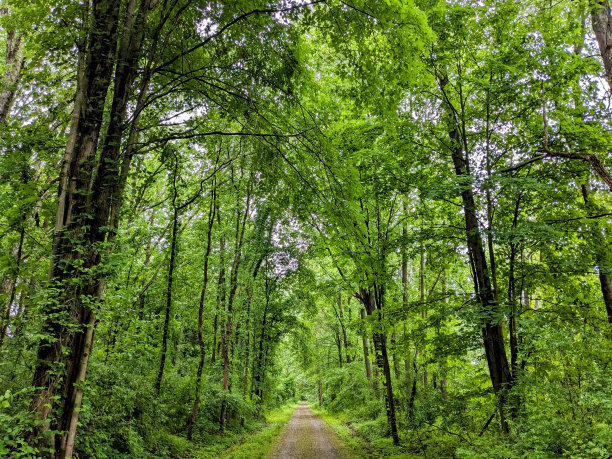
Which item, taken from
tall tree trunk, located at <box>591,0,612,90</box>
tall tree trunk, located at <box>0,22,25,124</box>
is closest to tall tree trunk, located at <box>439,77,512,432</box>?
tall tree trunk, located at <box>591,0,612,90</box>

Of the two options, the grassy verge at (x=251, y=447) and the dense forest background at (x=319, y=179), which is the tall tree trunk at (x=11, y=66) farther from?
the grassy verge at (x=251, y=447)

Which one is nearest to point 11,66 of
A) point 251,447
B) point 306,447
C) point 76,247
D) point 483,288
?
point 76,247

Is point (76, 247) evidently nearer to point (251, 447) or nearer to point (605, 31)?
point (605, 31)

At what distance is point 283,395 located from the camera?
3519cm

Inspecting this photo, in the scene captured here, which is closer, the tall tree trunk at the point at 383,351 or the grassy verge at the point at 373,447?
the grassy verge at the point at 373,447

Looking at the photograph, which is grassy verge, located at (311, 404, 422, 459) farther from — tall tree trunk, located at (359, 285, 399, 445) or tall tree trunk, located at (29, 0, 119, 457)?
tall tree trunk, located at (29, 0, 119, 457)

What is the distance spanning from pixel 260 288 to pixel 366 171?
11.5 meters

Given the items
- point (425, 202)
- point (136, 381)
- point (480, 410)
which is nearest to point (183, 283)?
point (136, 381)

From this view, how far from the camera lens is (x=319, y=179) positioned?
5676mm

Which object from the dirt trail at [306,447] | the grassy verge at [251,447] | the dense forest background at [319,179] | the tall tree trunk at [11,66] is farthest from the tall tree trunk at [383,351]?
the tall tree trunk at [11,66]

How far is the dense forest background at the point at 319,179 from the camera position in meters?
3.90

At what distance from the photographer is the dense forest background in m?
3.90

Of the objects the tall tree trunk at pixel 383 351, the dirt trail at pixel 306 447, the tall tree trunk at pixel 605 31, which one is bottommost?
the dirt trail at pixel 306 447

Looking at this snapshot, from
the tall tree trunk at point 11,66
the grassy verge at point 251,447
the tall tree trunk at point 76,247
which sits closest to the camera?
the tall tree trunk at point 76,247
